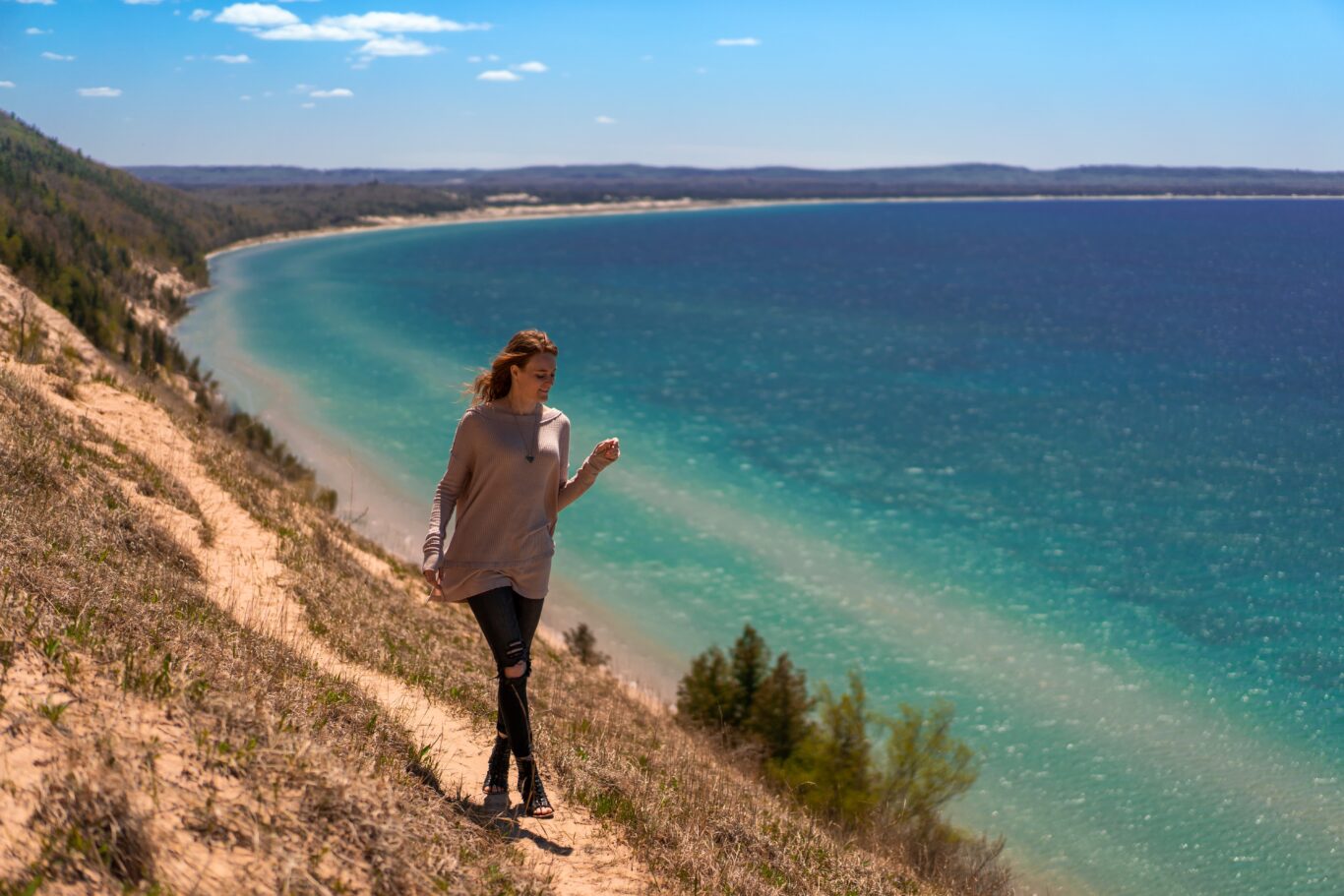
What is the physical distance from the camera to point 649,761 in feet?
21.2

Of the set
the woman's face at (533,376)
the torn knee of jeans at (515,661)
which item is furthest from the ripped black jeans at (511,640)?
the woman's face at (533,376)

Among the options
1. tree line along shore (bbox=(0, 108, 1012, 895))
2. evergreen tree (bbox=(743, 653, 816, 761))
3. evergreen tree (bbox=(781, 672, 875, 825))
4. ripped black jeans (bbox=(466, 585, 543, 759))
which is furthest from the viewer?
evergreen tree (bbox=(743, 653, 816, 761))

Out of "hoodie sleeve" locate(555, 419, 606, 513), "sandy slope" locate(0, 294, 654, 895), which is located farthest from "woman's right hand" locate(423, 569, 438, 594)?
"sandy slope" locate(0, 294, 654, 895)

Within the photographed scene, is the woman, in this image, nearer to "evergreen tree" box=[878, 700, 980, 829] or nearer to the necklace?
the necklace

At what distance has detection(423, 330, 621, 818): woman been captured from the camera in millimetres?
4316

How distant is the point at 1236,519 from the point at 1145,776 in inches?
536

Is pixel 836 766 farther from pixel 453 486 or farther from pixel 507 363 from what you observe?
pixel 507 363

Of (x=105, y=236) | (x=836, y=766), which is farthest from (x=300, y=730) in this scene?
(x=105, y=236)

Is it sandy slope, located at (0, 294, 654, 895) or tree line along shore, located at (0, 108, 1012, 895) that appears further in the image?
sandy slope, located at (0, 294, 654, 895)

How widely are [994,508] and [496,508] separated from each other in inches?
928

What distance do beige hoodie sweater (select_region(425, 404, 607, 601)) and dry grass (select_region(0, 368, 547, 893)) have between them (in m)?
0.93

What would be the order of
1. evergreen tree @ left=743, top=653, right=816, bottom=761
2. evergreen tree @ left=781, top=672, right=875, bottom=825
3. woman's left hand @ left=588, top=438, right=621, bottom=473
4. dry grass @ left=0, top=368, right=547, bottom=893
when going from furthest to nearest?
evergreen tree @ left=743, top=653, right=816, bottom=761 < evergreen tree @ left=781, top=672, right=875, bottom=825 < woman's left hand @ left=588, top=438, right=621, bottom=473 < dry grass @ left=0, top=368, right=547, bottom=893

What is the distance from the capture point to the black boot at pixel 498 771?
15.4 feet

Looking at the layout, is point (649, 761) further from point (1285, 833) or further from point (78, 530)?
point (1285, 833)
